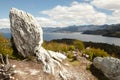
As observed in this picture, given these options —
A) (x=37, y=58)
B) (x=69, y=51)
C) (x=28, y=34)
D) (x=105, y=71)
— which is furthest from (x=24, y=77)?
(x=69, y=51)

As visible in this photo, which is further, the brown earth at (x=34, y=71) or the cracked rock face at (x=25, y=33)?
the cracked rock face at (x=25, y=33)

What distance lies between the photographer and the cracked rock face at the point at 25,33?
1722cm

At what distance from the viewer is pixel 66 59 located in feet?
65.3

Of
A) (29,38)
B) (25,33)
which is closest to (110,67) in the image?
(29,38)

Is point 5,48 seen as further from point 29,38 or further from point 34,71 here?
point 34,71

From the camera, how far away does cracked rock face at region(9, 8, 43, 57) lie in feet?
56.5

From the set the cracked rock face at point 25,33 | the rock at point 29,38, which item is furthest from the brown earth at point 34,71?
the cracked rock face at point 25,33

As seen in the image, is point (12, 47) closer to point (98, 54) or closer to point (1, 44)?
point (1, 44)

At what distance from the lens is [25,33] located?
1733 cm

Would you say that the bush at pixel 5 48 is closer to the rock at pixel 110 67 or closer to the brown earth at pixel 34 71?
the brown earth at pixel 34 71

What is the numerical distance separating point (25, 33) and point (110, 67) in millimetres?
6569

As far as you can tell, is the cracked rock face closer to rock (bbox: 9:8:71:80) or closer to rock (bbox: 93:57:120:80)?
rock (bbox: 9:8:71:80)

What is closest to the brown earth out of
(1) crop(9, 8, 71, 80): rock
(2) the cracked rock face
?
(1) crop(9, 8, 71, 80): rock

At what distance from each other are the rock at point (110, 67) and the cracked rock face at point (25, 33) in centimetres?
499
